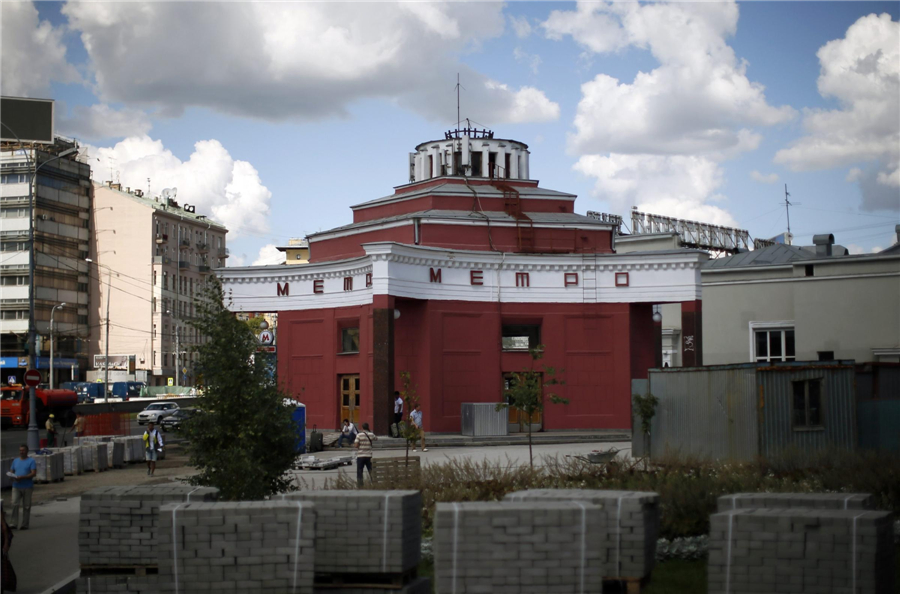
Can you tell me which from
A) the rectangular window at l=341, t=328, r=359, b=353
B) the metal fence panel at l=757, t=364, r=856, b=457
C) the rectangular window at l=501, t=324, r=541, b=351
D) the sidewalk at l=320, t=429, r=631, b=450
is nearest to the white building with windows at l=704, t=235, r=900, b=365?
the sidewalk at l=320, t=429, r=631, b=450

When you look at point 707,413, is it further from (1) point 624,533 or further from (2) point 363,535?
(2) point 363,535

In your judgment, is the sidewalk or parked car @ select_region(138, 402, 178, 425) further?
parked car @ select_region(138, 402, 178, 425)

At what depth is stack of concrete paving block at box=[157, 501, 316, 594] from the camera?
32.7 ft

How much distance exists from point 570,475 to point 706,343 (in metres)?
32.6

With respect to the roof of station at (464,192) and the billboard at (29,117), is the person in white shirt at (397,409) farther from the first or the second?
the billboard at (29,117)

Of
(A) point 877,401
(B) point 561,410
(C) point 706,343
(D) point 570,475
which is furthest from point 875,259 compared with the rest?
(D) point 570,475

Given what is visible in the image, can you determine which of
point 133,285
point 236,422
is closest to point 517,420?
point 236,422

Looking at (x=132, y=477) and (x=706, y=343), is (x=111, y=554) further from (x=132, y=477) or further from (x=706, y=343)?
(x=706, y=343)

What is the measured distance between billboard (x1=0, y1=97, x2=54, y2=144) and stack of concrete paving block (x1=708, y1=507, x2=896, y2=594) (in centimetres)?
1312

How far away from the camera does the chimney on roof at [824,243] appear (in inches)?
2131

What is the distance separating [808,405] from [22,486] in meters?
17.8

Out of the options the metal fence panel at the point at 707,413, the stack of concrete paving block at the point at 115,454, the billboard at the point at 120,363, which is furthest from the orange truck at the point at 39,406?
the billboard at the point at 120,363

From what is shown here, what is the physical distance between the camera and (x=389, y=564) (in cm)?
1051

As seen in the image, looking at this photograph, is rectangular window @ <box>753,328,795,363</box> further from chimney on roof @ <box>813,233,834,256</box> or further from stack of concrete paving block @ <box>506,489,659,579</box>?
stack of concrete paving block @ <box>506,489,659,579</box>
